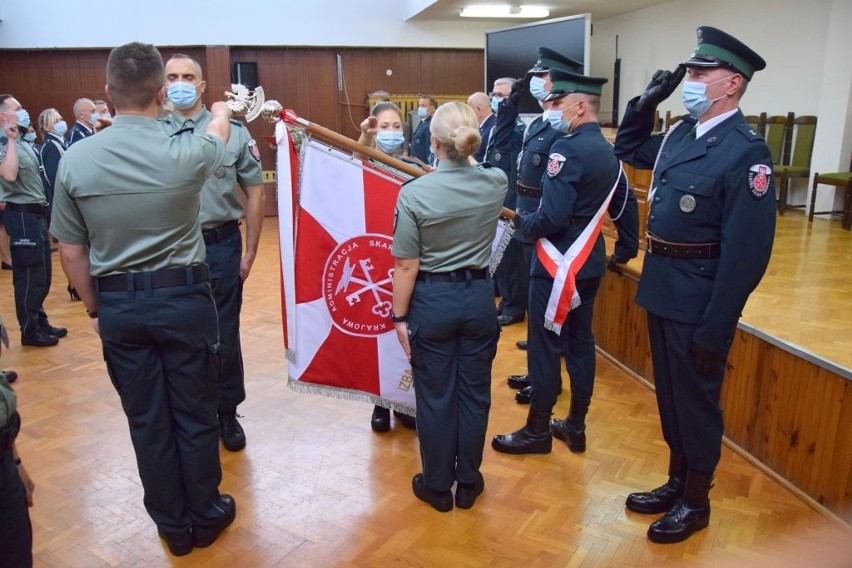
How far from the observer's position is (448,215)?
227 centimetres

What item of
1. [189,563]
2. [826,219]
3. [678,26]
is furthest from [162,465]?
[678,26]

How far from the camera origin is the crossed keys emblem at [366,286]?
111 inches

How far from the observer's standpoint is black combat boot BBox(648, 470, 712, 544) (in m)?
2.38

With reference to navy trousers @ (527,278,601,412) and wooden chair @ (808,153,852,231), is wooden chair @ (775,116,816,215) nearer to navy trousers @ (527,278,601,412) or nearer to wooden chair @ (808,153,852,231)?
wooden chair @ (808,153,852,231)

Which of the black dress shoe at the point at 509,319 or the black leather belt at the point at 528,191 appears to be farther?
the black dress shoe at the point at 509,319

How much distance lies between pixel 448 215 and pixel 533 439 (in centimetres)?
130

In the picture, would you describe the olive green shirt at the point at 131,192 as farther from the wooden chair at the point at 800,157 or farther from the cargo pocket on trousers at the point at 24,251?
the wooden chair at the point at 800,157

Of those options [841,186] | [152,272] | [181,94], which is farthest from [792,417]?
[841,186]

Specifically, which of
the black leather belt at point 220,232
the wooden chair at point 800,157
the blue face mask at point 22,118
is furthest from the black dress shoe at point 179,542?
the wooden chair at point 800,157

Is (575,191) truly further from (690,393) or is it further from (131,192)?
(131,192)

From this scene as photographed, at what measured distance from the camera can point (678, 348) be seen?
7.51 ft

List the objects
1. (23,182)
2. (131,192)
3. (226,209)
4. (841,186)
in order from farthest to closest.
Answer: (841,186) → (23,182) → (226,209) → (131,192)

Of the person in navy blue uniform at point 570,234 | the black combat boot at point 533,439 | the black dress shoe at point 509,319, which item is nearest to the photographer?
the person in navy blue uniform at point 570,234

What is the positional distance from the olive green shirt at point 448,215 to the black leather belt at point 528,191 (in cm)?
125
